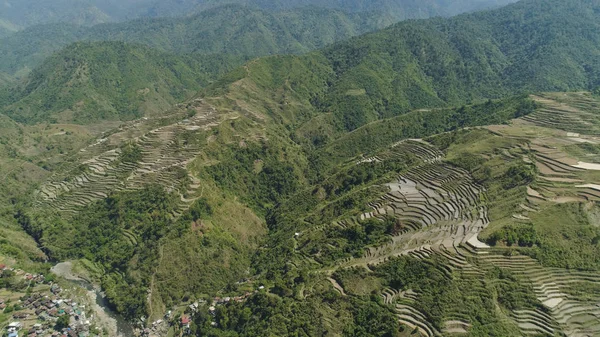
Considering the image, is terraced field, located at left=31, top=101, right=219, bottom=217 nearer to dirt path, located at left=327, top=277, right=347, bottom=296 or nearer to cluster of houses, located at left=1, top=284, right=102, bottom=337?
cluster of houses, located at left=1, top=284, right=102, bottom=337

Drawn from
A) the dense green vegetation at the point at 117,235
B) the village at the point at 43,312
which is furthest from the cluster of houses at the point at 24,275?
the dense green vegetation at the point at 117,235

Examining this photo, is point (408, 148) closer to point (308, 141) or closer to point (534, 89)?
point (308, 141)

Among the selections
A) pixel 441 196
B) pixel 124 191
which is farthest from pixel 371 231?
pixel 124 191

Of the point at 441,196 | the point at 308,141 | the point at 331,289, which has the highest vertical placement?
the point at 441,196

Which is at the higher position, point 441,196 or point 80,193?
point 441,196

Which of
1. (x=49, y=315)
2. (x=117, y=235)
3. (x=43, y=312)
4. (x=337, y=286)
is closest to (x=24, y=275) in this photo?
(x=43, y=312)

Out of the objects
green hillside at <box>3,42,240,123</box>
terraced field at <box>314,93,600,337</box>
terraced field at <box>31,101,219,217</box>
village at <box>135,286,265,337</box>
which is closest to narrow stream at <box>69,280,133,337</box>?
village at <box>135,286,265,337</box>

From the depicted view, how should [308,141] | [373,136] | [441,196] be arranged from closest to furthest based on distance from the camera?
[441,196] → [373,136] → [308,141]
